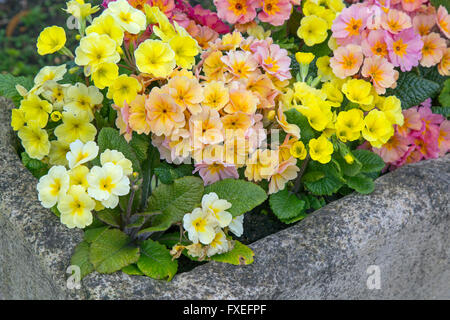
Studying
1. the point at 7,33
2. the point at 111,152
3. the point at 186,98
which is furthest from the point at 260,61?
the point at 7,33

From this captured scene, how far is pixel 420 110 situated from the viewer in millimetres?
1836

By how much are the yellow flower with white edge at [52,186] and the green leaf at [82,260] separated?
5.1 inches

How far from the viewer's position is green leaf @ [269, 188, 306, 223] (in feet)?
5.12

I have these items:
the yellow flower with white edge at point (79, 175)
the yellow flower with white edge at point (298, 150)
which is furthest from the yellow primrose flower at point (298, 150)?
the yellow flower with white edge at point (79, 175)

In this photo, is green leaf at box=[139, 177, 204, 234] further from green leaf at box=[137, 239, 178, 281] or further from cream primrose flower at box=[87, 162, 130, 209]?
cream primrose flower at box=[87, 162, 130, 209]

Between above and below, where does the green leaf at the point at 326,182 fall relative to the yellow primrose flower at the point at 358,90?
below

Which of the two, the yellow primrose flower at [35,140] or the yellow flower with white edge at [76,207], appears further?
the yellow primrose flower at [35,140]

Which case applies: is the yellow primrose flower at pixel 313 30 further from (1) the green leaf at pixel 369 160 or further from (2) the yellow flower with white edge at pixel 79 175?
(2) the yellow flower with white edge at pixel 79 175

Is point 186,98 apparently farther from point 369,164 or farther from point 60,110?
point 369,164

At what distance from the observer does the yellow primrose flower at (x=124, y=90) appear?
1.44 meters

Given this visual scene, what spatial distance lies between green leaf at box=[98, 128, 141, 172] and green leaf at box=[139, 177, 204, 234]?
4.1 inches

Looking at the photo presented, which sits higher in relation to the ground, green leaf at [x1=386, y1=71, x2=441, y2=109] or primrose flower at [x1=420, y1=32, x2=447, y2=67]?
primrose flower at [x1=420, y1=32, x2=447, y2=67]

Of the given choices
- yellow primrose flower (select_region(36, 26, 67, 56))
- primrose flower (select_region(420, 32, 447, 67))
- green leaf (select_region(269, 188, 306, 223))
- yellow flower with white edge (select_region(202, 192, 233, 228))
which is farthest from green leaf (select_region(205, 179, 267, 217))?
primrose flower (select_region(420, 32, 447, 67))

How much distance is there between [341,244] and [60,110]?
85cm
